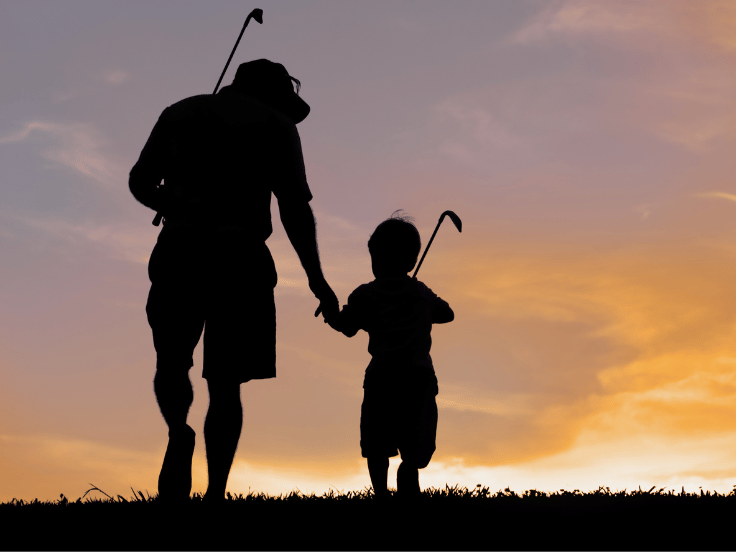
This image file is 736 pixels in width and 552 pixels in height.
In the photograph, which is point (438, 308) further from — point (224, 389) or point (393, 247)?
point (224, 389)

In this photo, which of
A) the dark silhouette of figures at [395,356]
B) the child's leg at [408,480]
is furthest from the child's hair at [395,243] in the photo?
the child's leg at [408,480]

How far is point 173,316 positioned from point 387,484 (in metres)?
2.12

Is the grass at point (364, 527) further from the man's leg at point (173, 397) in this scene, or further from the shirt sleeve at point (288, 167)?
the shirt sleeve at point (288, 167)

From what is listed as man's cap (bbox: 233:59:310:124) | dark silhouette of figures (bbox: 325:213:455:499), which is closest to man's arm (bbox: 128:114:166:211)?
man's cap (bbox: 233:59:310:124)

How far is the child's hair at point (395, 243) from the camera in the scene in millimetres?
6398

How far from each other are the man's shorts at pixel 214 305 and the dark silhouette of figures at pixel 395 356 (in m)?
0.73

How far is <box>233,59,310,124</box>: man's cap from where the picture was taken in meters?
6.08

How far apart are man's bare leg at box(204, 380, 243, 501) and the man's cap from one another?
Answer: 2061 millimetres

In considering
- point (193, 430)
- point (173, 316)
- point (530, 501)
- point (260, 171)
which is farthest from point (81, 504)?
point (530, 501)

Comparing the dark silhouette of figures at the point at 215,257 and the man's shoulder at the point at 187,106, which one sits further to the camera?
the man's shoulder at the point at 187,106

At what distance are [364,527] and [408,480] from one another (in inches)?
46.7

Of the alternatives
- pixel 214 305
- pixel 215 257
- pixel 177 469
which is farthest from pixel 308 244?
pixel 177 469

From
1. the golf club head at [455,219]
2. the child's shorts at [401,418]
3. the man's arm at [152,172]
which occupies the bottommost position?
the child's shorts at [401,418]

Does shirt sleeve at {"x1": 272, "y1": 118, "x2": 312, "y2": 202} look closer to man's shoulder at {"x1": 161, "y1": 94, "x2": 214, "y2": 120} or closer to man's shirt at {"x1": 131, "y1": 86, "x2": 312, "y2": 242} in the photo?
man's shirt at {"x1": 131, "y1": 86, "x2": 312, "y2": 242}
